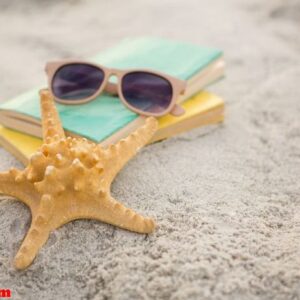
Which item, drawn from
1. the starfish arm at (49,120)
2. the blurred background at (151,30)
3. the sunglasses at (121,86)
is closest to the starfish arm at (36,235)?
the starfish arm at (49,120)

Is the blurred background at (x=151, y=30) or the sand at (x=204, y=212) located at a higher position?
the blurred background at (x=151, y=30)

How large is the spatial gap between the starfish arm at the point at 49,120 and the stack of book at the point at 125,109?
61 millimetres

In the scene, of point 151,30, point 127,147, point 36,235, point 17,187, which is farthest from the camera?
point 151,30

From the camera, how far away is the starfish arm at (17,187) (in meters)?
1.10

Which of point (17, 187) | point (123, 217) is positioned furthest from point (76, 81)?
point (123, 217)

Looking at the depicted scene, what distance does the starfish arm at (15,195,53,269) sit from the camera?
1.00m

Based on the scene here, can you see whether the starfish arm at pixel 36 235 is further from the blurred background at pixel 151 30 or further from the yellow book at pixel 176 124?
the blurred background at pixel 151 30

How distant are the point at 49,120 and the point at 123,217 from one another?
1.26 ft

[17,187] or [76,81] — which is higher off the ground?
[76,81]

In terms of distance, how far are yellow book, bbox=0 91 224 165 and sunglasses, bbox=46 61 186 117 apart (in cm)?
4

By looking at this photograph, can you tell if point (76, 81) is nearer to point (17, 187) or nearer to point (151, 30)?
point (17, 187)

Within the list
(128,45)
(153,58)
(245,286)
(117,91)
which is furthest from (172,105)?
(245,286)

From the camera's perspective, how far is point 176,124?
Result: 4.88 ft

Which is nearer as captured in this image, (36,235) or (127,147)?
(36,235)
